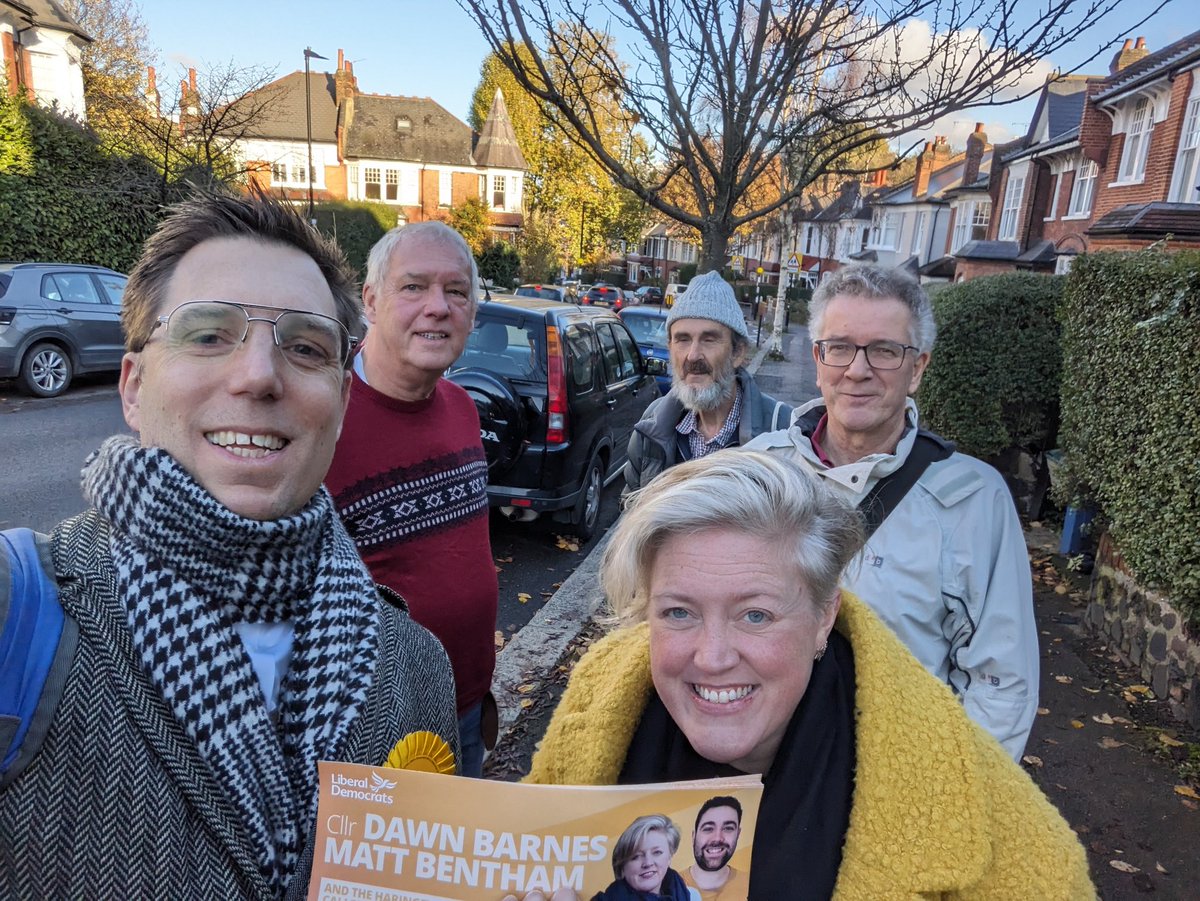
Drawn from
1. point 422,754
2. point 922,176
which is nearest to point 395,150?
point 922,176

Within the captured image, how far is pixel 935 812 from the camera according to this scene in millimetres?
1335

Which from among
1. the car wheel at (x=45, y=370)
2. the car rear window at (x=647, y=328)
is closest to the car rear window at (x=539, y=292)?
the car rear window at (x=647, y=328)

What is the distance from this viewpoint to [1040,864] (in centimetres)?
132

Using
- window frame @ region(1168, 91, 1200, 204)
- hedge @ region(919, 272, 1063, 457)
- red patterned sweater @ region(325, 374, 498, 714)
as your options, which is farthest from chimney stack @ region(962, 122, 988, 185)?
red patterned sweater @ region(325, 374, 498, 714)

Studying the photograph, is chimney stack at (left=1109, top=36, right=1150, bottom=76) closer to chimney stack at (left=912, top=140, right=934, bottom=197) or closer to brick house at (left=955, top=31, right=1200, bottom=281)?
brick house at (left=955, top=31, right=1200, bottom=281)

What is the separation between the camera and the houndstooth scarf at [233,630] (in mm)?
1140

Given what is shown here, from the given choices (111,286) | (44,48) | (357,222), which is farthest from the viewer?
(357,222)

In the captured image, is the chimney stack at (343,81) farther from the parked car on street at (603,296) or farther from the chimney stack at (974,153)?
the chimney stack at (974,153)

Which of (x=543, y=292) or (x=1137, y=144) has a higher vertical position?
(x=1137, y=144)

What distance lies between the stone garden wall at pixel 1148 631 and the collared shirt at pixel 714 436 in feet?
10.9

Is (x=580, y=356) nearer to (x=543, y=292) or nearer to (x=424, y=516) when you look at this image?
(x=424, y=516)

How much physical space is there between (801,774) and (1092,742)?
416 cm

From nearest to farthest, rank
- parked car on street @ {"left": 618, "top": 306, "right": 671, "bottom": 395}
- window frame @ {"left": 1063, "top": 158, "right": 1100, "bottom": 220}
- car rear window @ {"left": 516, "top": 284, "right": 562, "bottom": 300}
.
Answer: parked car on street @ {"left": 618, "top": 306, "right": 671, "bottom": 395} → window frame @ {"left": 1063, "top": 158, "right": 1100, "bottom": 220} → car rear window @ {"left": 516, "top": 284, "right": 562, "bottom": 300}

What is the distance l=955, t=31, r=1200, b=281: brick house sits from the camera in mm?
12320
